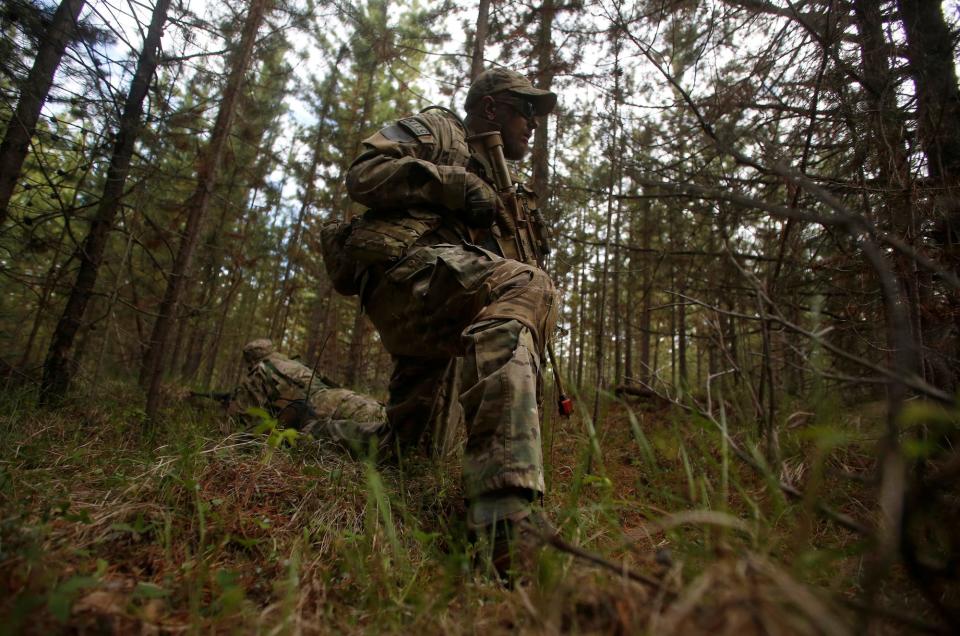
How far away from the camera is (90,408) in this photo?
3342mm

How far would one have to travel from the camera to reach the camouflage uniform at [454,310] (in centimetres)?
156

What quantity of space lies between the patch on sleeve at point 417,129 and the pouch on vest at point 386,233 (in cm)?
48

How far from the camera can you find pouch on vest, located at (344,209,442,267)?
7.79ft

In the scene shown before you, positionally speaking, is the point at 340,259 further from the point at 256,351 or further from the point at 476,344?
the point at 256,351

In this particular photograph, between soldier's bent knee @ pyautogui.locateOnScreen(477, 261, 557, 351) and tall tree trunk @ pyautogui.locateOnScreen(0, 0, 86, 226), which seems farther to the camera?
tall tree trunk @ pyautogui.locateOnScreen(0, 0, 86, 226)

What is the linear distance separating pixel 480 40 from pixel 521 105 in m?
3.43

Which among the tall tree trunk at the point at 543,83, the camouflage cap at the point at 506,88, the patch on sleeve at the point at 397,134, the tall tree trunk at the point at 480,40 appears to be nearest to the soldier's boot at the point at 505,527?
the patch on sleeve at the point at 397,134

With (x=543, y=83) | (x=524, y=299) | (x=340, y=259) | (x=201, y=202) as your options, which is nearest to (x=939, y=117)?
(x=524, y=299)

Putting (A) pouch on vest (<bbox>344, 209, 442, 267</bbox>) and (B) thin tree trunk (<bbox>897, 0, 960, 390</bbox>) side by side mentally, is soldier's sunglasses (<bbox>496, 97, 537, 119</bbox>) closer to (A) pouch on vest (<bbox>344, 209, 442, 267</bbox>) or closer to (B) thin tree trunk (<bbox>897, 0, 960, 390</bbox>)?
(A) pouch on vest (<bbox>344, 209, 442, 267</bbox>)

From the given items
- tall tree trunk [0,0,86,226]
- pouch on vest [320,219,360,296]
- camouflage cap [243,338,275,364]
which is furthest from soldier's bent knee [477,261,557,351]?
tall tree trunk [0,0,86,226]

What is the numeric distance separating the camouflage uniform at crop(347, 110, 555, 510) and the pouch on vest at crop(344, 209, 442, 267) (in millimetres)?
31

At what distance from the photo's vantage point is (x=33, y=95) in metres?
3.23

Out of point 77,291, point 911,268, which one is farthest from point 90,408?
point 911,268

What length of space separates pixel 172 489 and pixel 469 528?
95cm
